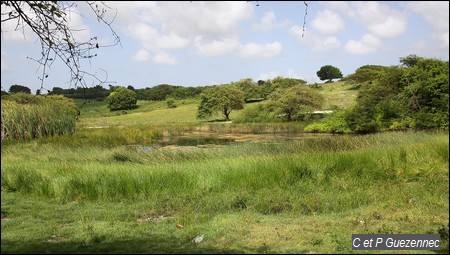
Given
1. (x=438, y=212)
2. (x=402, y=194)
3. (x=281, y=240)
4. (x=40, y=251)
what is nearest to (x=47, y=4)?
(x=40, y=251)

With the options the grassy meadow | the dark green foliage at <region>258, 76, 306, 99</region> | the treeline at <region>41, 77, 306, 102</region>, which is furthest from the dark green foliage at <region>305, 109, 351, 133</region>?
the dark green foliage at <region>258, 76, 306, 99</region>

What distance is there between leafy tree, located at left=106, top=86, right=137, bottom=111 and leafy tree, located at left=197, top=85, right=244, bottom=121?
22.7 m

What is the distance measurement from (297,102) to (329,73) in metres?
58.8

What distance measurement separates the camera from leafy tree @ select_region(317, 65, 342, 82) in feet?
357

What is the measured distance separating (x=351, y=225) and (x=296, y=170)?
430 centimetres

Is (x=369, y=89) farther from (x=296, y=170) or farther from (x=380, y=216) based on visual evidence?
(x=380, y=216)

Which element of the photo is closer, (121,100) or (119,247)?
(119,247)

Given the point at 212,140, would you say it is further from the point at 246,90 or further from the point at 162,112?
the point at 246,90

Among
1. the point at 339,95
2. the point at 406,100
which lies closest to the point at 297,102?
the point at 339,95

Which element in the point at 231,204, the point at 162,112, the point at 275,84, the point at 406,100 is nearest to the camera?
the point at 231,204

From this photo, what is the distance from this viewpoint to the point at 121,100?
8181 centimetres

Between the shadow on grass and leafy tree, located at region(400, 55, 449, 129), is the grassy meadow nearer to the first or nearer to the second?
the shadow on grass

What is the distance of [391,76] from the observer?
3603cm

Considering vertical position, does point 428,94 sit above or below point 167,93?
below
